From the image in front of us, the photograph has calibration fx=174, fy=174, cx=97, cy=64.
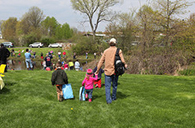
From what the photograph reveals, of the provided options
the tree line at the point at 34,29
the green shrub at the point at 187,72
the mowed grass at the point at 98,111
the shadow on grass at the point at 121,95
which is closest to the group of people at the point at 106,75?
the mowed grass at the point at 98,111

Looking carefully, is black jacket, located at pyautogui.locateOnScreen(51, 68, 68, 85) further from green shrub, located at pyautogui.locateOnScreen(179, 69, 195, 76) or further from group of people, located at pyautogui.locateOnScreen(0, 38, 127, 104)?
green shrub, located at pyautogui.locateOnScreen(179, 69, 195, 76)

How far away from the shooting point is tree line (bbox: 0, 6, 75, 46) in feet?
164

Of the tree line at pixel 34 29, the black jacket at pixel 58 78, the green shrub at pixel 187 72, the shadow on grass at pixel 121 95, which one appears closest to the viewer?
the black jacket at pixel 58 78

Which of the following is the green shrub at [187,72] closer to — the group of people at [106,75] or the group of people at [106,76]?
the group of people at [106,76]

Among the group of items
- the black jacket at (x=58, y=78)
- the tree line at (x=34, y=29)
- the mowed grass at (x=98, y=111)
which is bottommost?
the mowed grass at (x=98, y=111)

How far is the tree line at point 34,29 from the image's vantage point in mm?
49844

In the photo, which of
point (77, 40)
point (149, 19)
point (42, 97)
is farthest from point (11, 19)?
point (42, 97)

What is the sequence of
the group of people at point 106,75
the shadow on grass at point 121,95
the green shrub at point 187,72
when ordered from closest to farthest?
the group of people at point 106,75, the shadow on grass at point 121,95, the green shrub at point 187,72

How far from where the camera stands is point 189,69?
45.8ft

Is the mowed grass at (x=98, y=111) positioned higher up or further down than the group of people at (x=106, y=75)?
further down

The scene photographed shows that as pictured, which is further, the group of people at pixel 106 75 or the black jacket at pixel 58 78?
the black jacket at pixel 58 78

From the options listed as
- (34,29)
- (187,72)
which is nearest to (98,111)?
(187,72)

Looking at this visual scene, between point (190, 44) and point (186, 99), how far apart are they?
1184 cm

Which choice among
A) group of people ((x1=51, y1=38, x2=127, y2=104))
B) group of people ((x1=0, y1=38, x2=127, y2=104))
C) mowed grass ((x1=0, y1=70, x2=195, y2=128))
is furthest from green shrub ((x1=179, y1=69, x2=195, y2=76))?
group of people ((x1=51, y1=38, x2=127, y2=104))
